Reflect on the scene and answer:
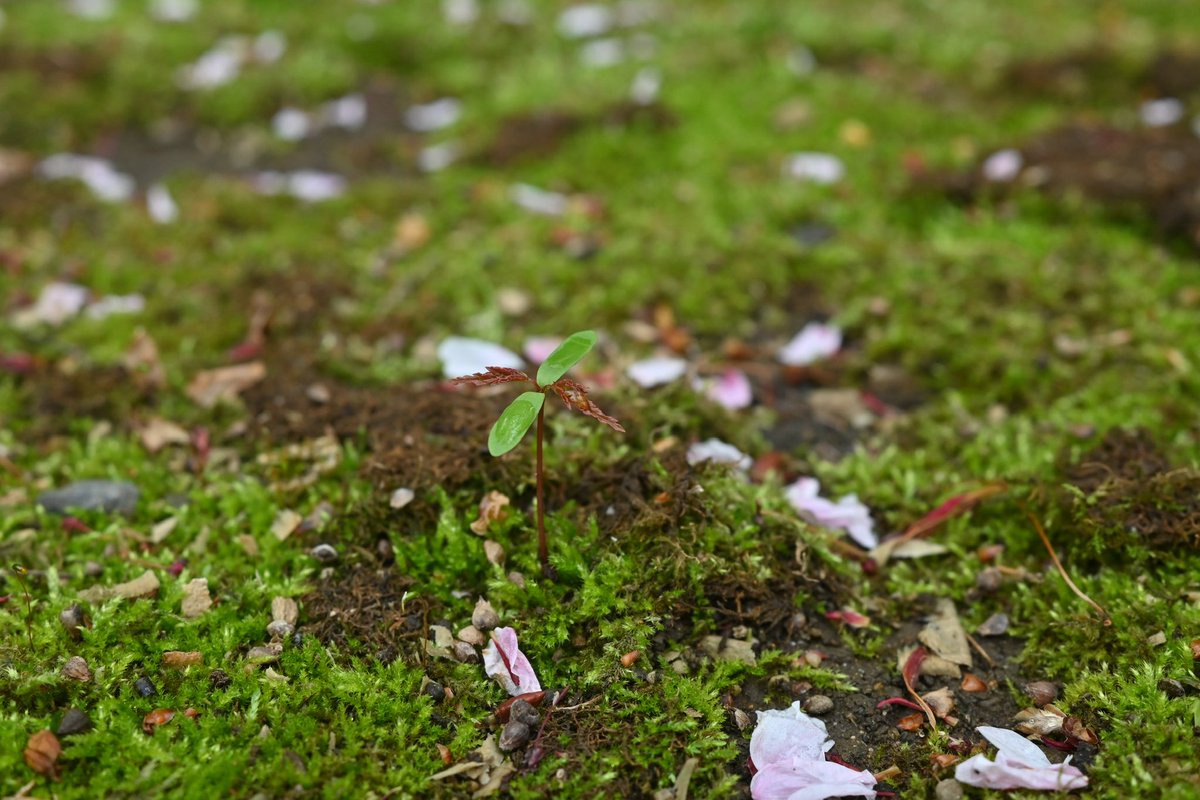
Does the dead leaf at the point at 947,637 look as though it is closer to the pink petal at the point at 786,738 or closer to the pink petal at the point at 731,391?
the pink petal at the point at 786,738

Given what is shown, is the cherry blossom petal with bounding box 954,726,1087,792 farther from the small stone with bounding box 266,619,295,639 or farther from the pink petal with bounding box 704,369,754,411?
the small stone with bounding box 266,619,295,639

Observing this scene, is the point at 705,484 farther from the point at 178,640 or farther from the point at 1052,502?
the point at 178,640

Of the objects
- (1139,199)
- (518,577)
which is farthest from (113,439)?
(1139,199)

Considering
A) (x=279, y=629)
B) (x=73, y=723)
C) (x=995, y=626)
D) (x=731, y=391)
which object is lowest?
(x=995, y=626)

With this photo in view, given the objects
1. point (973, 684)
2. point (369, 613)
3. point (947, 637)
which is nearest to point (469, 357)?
point (369, 613)

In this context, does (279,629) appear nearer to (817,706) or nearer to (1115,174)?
(817,706)
